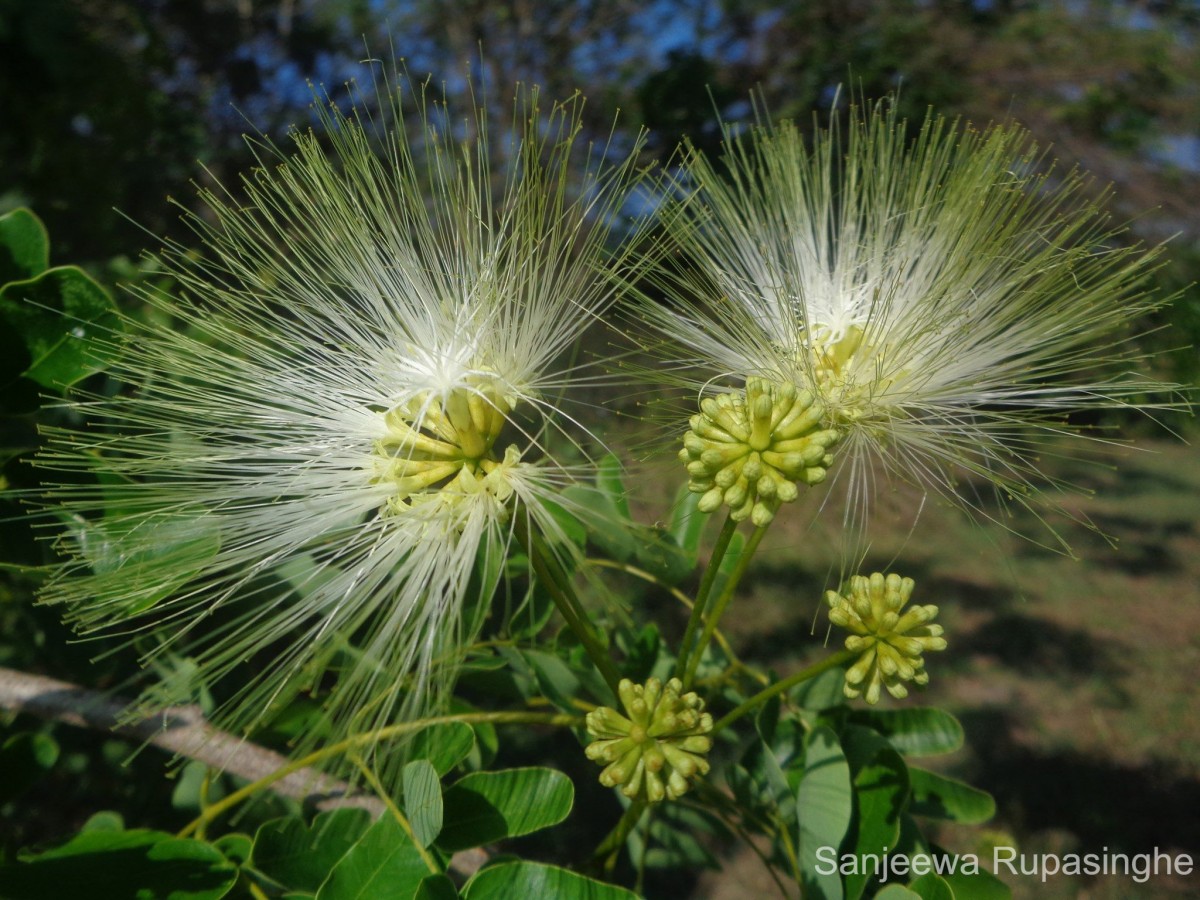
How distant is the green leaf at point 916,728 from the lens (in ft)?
5.03

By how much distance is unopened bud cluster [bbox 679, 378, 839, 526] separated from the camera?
1219 millimetres

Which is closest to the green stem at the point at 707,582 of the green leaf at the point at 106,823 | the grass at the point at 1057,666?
the green leaf at the point at 106,823

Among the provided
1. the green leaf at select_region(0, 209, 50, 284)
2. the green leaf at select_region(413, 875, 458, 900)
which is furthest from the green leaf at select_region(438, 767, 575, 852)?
the green leaf at select_region(0, 209, 50, 284)

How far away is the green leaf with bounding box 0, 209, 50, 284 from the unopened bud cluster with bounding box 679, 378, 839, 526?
51.5 inches

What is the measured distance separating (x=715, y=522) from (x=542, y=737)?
160 cm

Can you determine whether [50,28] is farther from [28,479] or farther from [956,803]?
[956,803]

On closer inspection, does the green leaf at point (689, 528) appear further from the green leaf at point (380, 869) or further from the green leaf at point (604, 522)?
the green leaf at point (380, 869)

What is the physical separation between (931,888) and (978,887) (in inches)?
4.5

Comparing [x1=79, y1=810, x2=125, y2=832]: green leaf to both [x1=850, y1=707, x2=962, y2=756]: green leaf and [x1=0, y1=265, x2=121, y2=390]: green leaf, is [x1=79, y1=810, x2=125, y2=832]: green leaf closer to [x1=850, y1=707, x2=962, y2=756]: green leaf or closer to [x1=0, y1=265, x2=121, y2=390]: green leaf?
[x1=0, y1=265, x2=121, y2=390]: green leaf

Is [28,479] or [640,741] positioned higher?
[28,479]

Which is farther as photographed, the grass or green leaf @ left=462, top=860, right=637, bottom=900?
the grass

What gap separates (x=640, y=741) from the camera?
119 centimetres

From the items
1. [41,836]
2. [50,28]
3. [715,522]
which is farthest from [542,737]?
[50,28]

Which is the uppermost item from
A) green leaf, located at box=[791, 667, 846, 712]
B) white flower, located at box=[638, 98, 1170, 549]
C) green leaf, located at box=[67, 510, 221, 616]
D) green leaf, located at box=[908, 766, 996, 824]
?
white flower, located at box=[638, 98, 1170, 549]
